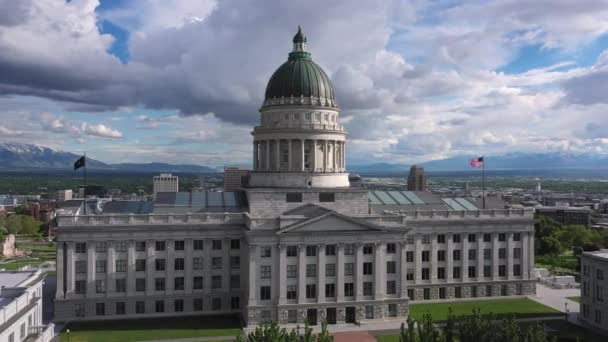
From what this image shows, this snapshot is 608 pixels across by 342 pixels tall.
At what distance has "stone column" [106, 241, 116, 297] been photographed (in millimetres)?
69562

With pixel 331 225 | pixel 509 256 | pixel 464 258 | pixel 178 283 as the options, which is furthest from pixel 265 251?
pixel 509 256

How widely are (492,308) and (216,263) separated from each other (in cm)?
3932

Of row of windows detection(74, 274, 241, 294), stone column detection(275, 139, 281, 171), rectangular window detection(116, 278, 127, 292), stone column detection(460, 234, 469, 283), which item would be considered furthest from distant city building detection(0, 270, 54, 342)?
stone column detection(460, 234, 469, 283)

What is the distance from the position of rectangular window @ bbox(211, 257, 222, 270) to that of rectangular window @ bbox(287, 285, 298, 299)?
11.1 metres

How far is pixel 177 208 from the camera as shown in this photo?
76.4m

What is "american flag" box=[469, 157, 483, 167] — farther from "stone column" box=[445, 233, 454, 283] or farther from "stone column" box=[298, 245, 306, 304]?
"stone column" box=[298, 245, 306, 304]

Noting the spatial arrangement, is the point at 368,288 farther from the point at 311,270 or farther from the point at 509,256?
the point at 509,256

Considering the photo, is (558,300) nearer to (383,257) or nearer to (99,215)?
(383,257)

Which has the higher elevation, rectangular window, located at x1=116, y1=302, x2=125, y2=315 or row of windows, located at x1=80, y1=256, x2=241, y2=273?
row of windows, located at x1=80, y1=256, x2=241, y2=273

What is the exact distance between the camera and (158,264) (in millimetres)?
71375

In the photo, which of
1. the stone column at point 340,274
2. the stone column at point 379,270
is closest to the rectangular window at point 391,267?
the stone column at point 379,270

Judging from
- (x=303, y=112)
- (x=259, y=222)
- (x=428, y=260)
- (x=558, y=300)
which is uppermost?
(x=303, y=112)

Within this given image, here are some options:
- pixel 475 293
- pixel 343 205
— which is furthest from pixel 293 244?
pixel 475 293

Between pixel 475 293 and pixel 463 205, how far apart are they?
14415 mm
